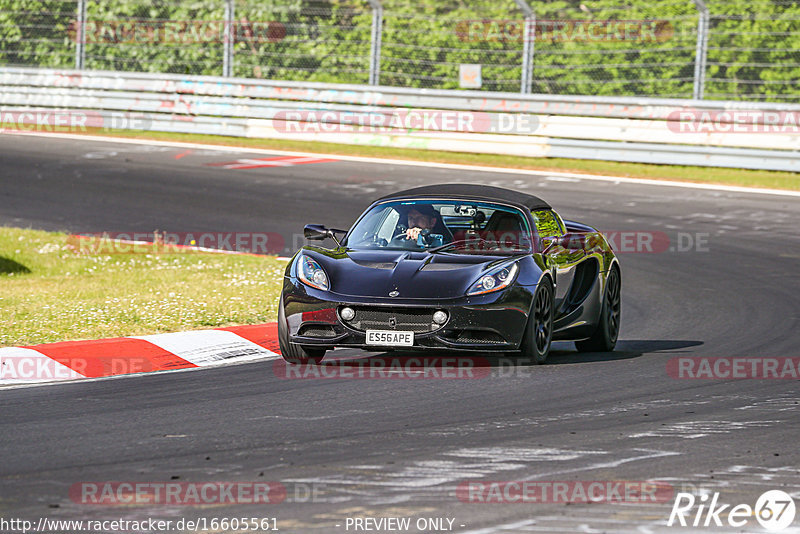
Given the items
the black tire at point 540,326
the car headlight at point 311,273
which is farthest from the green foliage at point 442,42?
the car headlight at point 311,273

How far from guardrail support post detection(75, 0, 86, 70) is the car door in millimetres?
17747

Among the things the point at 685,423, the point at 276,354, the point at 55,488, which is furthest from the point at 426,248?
the point at 55,488

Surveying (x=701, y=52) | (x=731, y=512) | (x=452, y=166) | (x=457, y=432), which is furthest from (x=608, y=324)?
(x=452, y=166)

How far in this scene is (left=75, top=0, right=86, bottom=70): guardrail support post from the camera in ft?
85.7

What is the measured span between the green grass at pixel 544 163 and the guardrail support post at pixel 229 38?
1.36m

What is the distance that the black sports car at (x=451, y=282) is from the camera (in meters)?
8.79

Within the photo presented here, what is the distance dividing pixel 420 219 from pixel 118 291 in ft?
12.1

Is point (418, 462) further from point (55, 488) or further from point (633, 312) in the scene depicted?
point (633, 312)

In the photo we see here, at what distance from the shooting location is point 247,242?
16.1 m

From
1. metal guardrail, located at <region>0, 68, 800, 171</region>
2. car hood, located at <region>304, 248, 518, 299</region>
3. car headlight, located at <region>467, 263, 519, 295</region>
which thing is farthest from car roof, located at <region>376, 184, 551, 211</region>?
metal guardrail, located at <region>0, 68, 800, 171</region>

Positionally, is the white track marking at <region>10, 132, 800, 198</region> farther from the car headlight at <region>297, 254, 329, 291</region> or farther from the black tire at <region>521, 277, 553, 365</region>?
the car headlight at <region>297, 254, 329, 291</region>

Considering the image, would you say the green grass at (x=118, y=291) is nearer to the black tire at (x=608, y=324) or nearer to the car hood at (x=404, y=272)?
the car hood at (x=404, y=272)

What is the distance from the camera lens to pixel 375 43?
24.4 metres

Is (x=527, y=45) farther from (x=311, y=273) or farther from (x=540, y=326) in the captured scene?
(x=311, y=273)
